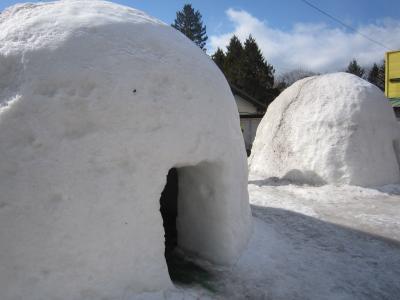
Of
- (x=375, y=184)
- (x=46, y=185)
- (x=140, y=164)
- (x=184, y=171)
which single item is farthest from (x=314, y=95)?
(x=46, y=185)

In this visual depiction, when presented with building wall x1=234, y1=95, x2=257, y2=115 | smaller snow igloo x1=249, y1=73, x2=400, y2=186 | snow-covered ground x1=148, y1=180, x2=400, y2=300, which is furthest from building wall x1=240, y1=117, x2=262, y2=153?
snow-covered ground x1=148, y1=180, x2=400, y2=300

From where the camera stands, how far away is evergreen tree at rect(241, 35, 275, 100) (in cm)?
2623

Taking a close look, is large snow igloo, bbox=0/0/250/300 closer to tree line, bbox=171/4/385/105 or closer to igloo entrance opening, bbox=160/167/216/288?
igloo entrance opening, bbox=160/167/216/288

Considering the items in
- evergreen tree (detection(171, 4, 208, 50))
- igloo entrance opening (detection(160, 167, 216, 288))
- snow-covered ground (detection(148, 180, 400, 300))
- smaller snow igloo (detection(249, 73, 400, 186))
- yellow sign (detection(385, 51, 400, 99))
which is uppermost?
evergreen tree (detection(171, 4, 208, 50))

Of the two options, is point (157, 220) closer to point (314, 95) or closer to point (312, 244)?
point (312, 244)

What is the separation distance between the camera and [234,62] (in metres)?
26.7

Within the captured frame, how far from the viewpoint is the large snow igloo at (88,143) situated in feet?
9.62

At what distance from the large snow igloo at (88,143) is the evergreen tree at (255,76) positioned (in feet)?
75.1

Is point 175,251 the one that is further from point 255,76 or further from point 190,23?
point 190,23

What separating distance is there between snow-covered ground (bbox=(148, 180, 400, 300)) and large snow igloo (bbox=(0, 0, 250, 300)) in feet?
2.44

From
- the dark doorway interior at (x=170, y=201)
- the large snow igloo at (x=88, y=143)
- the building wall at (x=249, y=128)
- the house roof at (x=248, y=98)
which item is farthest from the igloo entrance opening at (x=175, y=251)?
the house roof at (x=248, y=98)

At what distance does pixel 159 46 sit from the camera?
377 cm

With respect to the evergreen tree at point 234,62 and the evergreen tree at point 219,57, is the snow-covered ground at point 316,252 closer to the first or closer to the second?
the evergreen tree at point 234,62

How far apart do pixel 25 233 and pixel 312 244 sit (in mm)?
3981
